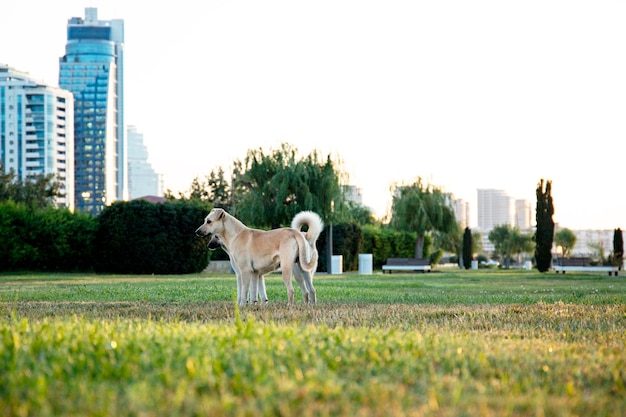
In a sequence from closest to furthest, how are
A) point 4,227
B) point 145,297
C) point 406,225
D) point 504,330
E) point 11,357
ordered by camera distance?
point 11,357
point 504,330
point 145,297
point 4,227
point 406,225

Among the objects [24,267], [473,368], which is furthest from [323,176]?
[473,368]

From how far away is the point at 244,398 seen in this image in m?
3.68

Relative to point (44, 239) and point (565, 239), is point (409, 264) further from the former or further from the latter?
point (565, 239)

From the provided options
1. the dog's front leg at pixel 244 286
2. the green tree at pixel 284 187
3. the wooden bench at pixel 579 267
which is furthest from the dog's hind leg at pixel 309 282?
the wooden bench at pixel 579 267

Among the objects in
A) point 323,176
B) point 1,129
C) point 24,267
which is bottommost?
point 24,267

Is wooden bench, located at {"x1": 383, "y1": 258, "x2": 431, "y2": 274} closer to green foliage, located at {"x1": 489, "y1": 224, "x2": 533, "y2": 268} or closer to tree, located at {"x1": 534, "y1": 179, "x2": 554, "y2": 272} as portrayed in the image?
tree, located at {"x1": 534, "y1": 179, "x2": 554, "y2": 272}

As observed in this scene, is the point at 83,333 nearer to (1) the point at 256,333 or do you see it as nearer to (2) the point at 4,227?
(1) the point at 256,333

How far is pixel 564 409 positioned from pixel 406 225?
163 feet

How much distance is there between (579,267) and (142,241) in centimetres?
2380

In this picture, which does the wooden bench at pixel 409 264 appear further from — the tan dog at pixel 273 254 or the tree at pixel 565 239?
the tree at pixel 565 239

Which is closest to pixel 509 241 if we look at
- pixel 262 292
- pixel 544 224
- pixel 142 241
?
pixel 544 224

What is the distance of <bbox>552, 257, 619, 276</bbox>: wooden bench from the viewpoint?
129 feet

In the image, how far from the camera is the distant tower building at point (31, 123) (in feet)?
566

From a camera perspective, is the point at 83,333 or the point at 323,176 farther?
the point at 323,176
